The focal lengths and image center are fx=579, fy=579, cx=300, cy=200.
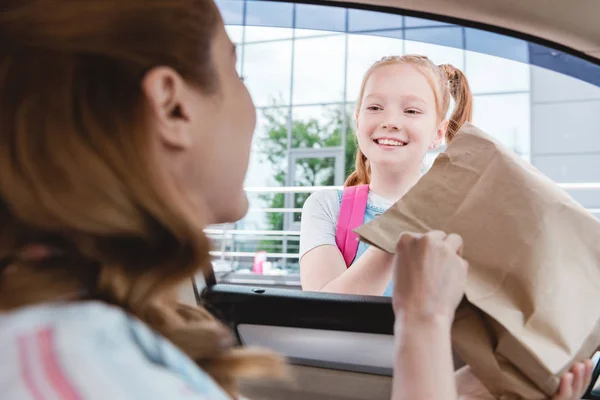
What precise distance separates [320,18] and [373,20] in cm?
14

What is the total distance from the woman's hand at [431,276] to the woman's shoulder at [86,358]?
428 millimetres

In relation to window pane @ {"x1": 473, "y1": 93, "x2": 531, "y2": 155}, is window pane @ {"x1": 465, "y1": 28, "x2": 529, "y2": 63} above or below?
below

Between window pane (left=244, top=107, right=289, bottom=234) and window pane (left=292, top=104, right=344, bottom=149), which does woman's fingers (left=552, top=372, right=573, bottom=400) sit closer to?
window pane (left=244, top=107, right=289, bottom=234)

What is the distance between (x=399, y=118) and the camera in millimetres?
1435

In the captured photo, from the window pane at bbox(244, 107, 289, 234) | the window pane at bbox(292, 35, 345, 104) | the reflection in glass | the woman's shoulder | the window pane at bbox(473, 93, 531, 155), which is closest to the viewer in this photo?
the woman's shoulder

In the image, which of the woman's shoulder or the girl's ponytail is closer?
the woman's shoulder

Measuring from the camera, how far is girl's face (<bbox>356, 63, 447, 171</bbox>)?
144 centimetres

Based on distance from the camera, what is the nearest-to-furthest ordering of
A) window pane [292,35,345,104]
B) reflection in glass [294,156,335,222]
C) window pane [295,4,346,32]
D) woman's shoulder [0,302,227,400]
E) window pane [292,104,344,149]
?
1. woman's shoulder [0,302,227,400]
2. window pane [295,4,346,32]
3. window pane [292,35,345,104]
4. reflection in glass [294,156,335,222]
5. window pane [292,104,344,149]

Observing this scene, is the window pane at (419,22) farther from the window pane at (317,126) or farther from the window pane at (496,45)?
the window pane at (317,126)

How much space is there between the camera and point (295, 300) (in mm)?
1438

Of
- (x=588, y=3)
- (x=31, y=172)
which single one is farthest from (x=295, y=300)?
(x=31, y=172)

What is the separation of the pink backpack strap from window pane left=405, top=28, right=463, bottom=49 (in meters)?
0.41

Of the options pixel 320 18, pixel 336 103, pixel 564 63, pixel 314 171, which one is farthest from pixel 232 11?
pixel 336 103

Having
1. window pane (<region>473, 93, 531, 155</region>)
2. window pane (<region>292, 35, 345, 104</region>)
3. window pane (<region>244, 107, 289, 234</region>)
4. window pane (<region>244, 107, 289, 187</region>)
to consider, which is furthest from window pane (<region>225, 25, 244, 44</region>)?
window pane (<region>244, 107, 289, 187</region>)
